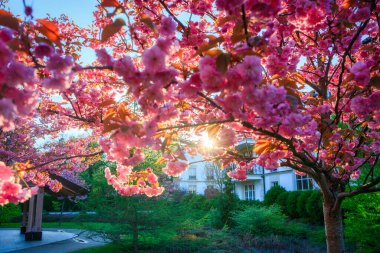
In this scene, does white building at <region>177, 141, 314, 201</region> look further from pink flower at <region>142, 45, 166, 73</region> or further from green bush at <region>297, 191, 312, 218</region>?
pink flower at <region>142, 45, 166, 73</region>

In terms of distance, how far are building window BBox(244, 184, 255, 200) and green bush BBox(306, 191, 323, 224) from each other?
12.4 metres

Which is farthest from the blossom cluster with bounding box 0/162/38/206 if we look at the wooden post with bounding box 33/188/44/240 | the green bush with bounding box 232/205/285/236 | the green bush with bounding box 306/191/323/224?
the green bush with bounding box 306/191/323/224

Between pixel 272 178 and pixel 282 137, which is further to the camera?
pixel 272 178

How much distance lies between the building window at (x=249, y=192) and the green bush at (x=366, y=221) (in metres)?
18.9

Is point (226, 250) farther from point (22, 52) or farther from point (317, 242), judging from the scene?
point (22, 52)

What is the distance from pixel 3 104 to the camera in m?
1.18

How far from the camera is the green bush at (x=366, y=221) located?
6.91 meters

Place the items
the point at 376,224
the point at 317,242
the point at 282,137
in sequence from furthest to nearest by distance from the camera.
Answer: the point at 317,242, the point at 376,224, the point at 282,137

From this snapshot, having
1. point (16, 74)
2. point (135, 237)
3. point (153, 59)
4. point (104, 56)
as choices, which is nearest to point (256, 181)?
point (135, 237)

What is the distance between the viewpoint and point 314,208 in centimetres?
1305

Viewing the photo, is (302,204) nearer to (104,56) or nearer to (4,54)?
(104,56)

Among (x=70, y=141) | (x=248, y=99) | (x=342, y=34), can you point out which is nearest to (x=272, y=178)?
(x=70, y=141)

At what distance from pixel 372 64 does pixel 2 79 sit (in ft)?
8.67

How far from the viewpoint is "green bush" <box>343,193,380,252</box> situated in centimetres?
691
